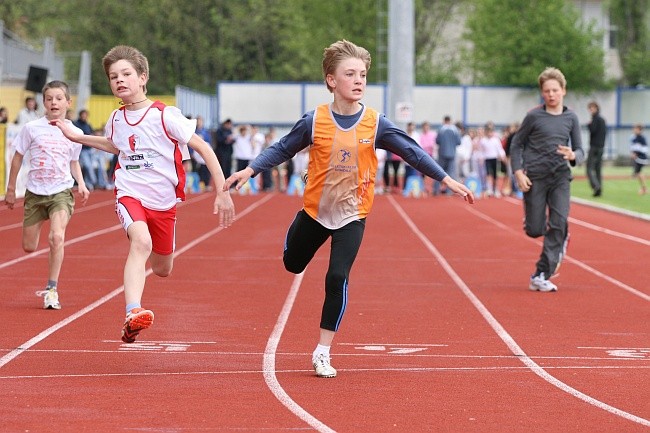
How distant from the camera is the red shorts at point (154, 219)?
8.84m

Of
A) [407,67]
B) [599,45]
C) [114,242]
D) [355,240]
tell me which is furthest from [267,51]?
[355,240]

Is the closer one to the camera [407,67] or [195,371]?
[195,371]

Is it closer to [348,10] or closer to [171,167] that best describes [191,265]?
[171,167]

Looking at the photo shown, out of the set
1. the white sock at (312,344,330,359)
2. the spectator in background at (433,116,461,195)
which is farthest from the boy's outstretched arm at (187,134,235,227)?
the spectator in background at (433,116,461,195)

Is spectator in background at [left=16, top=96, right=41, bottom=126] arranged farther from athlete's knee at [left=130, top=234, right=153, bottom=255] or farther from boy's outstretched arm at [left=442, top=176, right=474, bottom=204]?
boy's outstretched arm at [left=442, top=176, right=474, bottom=204]

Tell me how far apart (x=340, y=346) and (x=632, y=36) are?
228 ft

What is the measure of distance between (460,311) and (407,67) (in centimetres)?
2815

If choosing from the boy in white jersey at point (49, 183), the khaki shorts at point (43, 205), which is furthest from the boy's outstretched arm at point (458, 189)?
the khaki shorts at point (43, 205)

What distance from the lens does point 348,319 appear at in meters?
11.4

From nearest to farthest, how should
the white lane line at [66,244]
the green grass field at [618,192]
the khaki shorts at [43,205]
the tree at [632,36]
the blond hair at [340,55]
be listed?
the blond hair at [340,55], the khaki shorts at [43,205], the white lane line at [66,244], the green grass field at [618,192], the tree at [632,36]

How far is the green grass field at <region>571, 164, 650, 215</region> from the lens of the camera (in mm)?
29844

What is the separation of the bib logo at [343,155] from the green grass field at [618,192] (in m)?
19.3

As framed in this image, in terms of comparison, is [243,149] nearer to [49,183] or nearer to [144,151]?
[49,183]

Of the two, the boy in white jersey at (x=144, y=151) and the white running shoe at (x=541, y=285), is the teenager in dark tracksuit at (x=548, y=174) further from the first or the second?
the boy in white jersey at (x=144, y=151)
